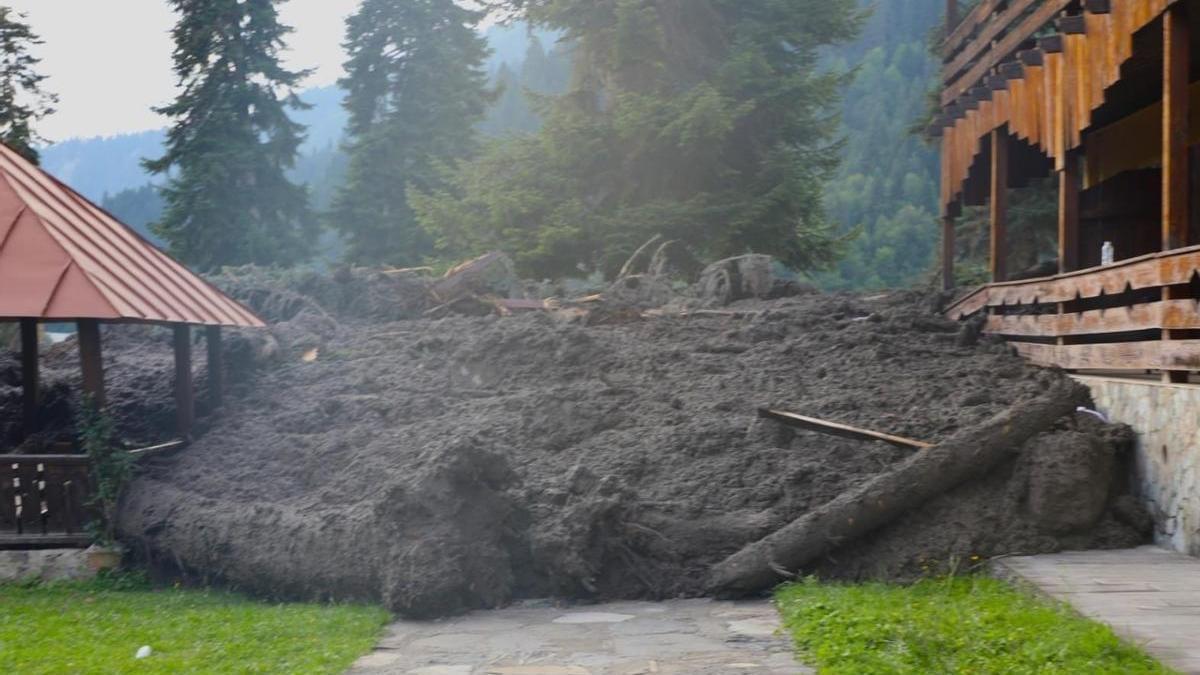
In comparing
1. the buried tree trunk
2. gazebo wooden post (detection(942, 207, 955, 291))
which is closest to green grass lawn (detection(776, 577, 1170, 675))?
the buried tree trunk

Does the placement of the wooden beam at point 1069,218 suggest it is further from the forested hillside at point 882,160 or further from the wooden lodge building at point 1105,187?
the forested hillside at point 882,160

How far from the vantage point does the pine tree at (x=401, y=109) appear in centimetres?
3550

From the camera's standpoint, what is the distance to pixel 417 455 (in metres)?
9.21

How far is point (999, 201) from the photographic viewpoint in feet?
43.4

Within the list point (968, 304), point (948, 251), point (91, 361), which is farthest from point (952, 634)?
point (948, 251)

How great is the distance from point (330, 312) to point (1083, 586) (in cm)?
1151

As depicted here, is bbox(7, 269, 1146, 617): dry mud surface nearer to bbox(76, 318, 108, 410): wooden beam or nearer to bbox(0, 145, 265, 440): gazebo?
bbox(76, 318, 108, 410): wooden beam

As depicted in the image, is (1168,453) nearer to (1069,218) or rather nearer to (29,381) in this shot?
(1069,218)

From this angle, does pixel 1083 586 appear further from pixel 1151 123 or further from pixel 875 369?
pixel 1151 123

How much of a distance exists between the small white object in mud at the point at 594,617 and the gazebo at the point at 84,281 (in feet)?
13.1

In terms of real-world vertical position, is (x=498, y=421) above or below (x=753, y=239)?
below

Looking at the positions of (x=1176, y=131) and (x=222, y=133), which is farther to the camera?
(x=222, y=133)

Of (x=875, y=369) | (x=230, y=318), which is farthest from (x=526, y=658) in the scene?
(x=230, y=318)

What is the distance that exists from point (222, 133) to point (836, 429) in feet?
92.2
